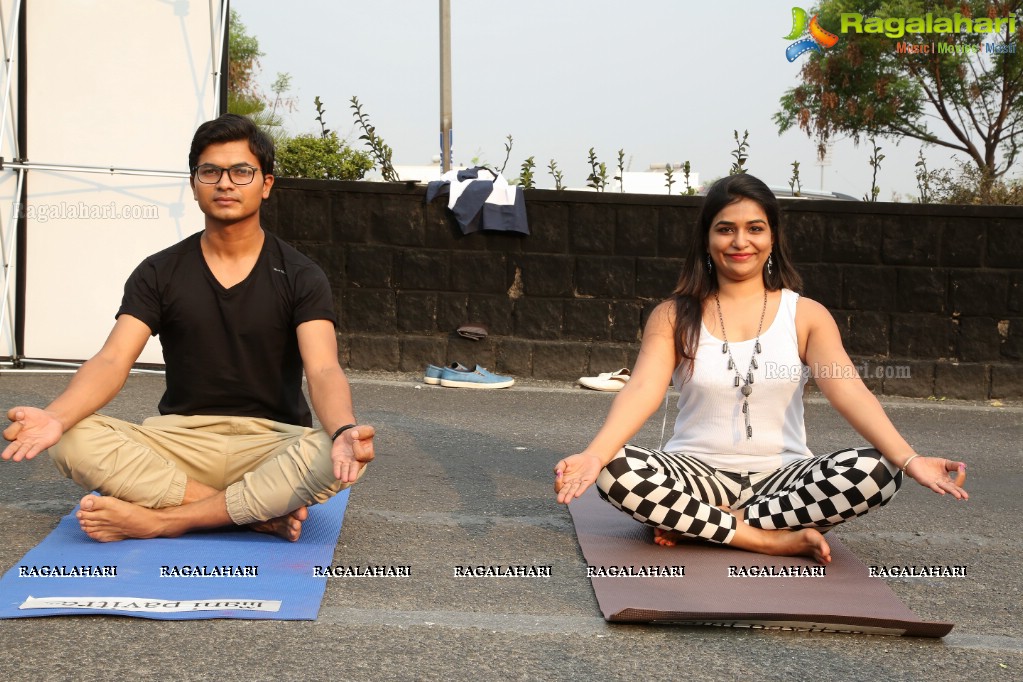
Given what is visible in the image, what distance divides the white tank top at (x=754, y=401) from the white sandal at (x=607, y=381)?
403 centimetres

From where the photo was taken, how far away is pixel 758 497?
3992 millimetres

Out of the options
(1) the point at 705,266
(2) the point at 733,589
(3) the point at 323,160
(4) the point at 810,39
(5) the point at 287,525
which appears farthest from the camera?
(4) the point at 810,39

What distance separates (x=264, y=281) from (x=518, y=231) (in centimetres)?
452

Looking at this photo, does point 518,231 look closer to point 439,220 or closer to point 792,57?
point 439,220

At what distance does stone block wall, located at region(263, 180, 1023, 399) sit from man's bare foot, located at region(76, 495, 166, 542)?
4.81 metres

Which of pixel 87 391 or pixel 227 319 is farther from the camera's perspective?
pixel 227 319

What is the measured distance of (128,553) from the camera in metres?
3.63

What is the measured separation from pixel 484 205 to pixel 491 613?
5.34m

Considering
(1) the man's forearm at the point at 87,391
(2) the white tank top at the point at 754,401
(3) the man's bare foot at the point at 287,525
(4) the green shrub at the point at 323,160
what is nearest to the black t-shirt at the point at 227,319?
(1) the man's forearm at the point at 87,391

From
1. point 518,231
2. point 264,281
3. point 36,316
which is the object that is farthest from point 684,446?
point 36,316

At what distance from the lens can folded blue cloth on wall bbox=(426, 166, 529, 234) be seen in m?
8.36

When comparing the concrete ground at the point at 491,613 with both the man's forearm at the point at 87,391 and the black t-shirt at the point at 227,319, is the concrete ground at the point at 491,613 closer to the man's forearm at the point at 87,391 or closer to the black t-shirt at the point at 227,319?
the man's forearm at the point at 87,391

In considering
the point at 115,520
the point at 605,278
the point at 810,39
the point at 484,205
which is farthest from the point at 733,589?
the point at 810,39

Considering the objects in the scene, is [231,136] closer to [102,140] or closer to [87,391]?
[87,391]
